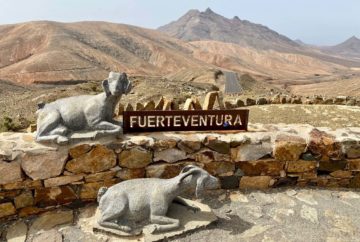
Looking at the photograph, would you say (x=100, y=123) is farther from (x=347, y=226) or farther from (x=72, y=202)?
(x=347, y=226)

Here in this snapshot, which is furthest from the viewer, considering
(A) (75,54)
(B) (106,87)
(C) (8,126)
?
(A) (75,54)

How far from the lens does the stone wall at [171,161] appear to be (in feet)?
12.7

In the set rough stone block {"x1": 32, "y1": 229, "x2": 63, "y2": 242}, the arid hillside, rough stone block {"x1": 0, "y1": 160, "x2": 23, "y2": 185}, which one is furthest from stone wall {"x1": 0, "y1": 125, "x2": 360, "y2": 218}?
the arid hillside

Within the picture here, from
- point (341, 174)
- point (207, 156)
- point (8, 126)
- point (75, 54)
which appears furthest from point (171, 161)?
point (75, 54)

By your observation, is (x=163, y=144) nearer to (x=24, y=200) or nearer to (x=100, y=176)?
(x=100, y=176)

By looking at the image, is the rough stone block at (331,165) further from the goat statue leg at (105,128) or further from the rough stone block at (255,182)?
the goat statue leg at (105,128)

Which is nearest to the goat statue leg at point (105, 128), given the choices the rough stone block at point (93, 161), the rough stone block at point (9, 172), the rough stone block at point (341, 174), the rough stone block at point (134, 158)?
the rough stone block at point (93, 161)

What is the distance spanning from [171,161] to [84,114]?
1.08 meters

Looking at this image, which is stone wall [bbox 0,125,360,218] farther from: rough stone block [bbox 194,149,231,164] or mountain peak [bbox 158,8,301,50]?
mountain peak [bbox 158,8,301,50]

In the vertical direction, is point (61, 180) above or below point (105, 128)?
below

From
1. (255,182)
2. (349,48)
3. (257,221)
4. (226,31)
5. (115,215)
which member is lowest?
(257,221)

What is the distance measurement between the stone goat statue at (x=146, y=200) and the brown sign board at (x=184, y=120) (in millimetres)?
817

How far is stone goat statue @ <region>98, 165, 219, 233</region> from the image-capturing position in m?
3.59

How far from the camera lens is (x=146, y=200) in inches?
144
